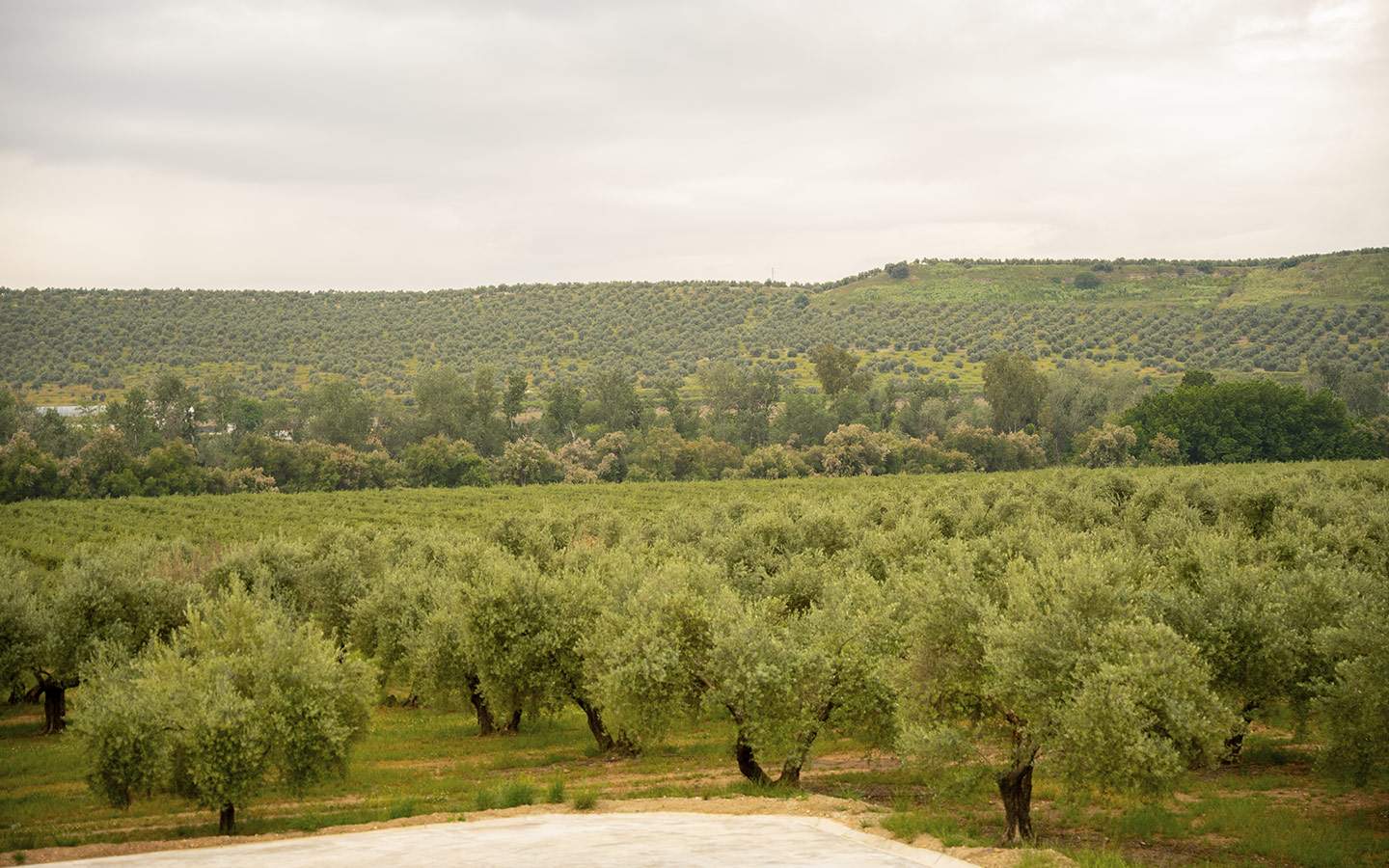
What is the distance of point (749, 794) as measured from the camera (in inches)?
1070

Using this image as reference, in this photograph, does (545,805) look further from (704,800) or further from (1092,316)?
(1092,316)

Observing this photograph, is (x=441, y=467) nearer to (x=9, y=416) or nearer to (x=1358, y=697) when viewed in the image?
(x=9, y=416)

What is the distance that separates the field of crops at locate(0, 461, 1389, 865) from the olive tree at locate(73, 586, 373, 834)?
0.20 meters

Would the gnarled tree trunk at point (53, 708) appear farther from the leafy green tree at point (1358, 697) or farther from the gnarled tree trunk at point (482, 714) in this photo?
the leafy green tree at point (1358, 697)

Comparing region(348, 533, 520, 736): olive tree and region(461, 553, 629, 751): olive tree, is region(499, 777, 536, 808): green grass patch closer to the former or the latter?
region(461, 553, 629, 751): olive tree

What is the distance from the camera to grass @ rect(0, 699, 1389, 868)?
24.2m

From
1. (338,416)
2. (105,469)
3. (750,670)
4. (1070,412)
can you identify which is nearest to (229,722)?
(750,670)

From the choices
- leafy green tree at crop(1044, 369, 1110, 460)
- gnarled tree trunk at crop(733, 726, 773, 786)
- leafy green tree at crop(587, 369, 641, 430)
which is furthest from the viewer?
leafy green tree at crop(587, 369, 641, 430)

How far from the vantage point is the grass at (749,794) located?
953 inches

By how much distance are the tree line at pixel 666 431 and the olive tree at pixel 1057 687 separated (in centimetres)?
10150

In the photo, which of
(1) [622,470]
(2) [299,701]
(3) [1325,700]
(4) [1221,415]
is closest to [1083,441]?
(4) [1221,415]

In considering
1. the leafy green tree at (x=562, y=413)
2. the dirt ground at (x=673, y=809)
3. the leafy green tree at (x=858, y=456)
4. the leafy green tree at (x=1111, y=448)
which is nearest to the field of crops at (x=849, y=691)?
the dirt ground at (x=673, y=809)

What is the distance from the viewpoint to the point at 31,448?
108 metres

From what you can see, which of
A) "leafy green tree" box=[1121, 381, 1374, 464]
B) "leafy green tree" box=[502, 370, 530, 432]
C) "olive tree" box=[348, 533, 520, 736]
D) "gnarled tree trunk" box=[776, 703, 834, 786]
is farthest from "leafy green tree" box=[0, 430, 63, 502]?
"leafy green tree" box=[1121, 381, 1374, 464]
